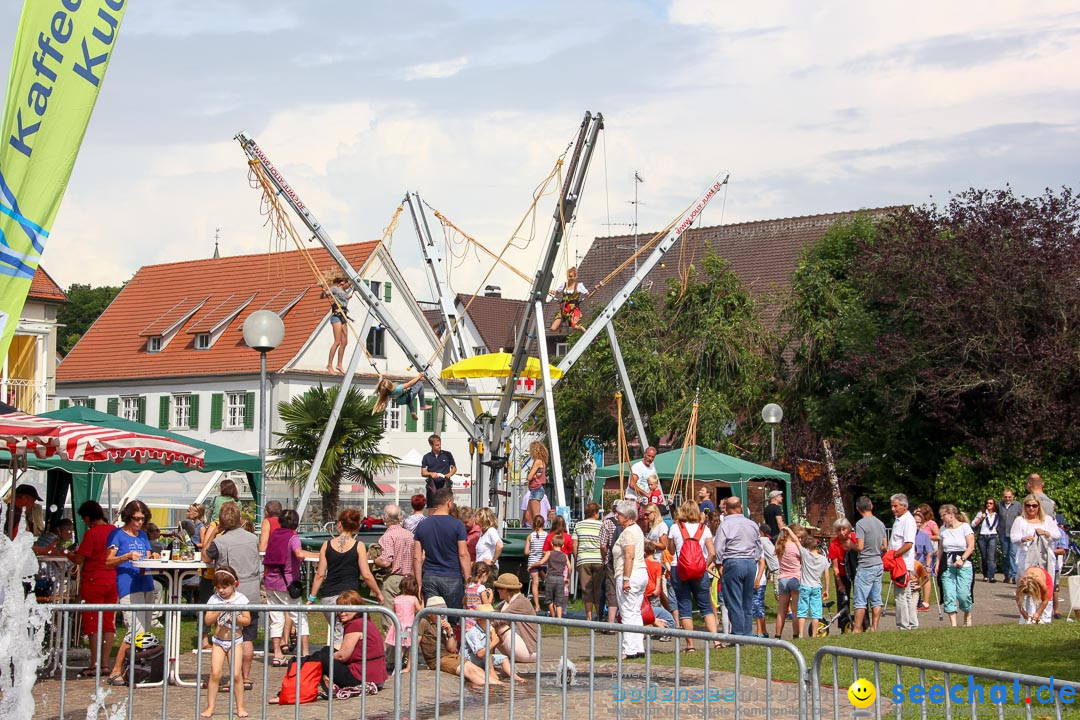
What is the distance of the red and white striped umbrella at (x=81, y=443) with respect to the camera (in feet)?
38.2

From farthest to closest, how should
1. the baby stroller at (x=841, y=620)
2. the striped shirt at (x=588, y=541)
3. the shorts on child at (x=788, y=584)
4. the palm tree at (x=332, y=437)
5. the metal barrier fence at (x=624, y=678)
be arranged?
the palm tree at (x=332, y=437) → the striped shirt at (x=588, y=541) → the baby stroller at (x=841, y=620) → the shorts on child at (x=788, y=584) → the metal barrier fence at (x=624, y=678)

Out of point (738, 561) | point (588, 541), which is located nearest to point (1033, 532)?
point (738, 561)

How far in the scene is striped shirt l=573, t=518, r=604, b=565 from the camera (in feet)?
53.6

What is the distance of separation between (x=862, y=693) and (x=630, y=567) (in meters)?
7.15

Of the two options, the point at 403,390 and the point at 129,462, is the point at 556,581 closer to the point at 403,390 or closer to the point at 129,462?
the point at 129,462

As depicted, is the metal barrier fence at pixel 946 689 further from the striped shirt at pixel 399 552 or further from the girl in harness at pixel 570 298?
the girl in harness at pixel 570 298

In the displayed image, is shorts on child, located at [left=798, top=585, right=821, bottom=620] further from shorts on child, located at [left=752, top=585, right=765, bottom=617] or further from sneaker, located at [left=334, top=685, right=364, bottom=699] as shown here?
sneaker, located at [left=334, top=685, right=364, bottom=699]

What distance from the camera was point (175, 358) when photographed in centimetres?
5906

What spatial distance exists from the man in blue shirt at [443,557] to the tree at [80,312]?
236 feet

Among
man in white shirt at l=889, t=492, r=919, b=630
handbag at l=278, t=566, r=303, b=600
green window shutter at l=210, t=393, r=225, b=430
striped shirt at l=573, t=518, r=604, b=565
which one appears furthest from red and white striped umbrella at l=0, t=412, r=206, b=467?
green window shutter at l=210, t=393, r=225, b=430

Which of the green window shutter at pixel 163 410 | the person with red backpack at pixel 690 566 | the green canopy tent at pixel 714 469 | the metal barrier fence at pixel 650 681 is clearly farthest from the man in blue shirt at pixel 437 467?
the green window shutter at pixel 163 410

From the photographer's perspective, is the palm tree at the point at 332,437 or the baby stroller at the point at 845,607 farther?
the palm tree at the point at 332,437

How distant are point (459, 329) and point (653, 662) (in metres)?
18.2

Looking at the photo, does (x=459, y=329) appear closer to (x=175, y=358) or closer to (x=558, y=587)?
(x=558, y=587)
